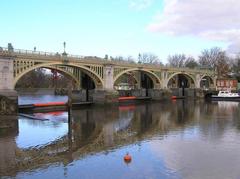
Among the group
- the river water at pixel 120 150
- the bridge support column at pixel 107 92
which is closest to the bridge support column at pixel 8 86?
the river water at pixel 120 150

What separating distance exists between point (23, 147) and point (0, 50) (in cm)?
2696

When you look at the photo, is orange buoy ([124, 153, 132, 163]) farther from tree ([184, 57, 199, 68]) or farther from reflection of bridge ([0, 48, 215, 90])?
tree ([184, 57, 199, 68])

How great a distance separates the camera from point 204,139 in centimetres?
3095

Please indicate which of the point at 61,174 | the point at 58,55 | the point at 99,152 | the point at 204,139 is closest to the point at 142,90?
the point at 58,55

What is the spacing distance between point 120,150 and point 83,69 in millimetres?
40131

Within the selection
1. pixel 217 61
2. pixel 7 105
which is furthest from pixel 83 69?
pixel 217 61

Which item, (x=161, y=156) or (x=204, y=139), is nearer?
(x=161, y=156)

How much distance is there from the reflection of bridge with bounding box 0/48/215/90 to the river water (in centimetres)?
1283

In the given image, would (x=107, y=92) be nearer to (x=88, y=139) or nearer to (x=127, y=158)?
(x=88, y=139)

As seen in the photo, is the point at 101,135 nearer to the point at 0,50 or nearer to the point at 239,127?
the point at 239,127

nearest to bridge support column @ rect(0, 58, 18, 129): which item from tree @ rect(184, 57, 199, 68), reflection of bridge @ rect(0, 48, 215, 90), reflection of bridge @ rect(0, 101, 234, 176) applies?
reflection of bridge @ rect(0, 48, 215, 90)

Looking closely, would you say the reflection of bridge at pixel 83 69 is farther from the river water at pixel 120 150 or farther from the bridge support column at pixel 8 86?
the river water at pixel 120 150

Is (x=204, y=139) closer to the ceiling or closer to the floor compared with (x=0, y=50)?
closer to the floor

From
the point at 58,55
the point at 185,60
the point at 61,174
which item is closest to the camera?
the point at 61,174
